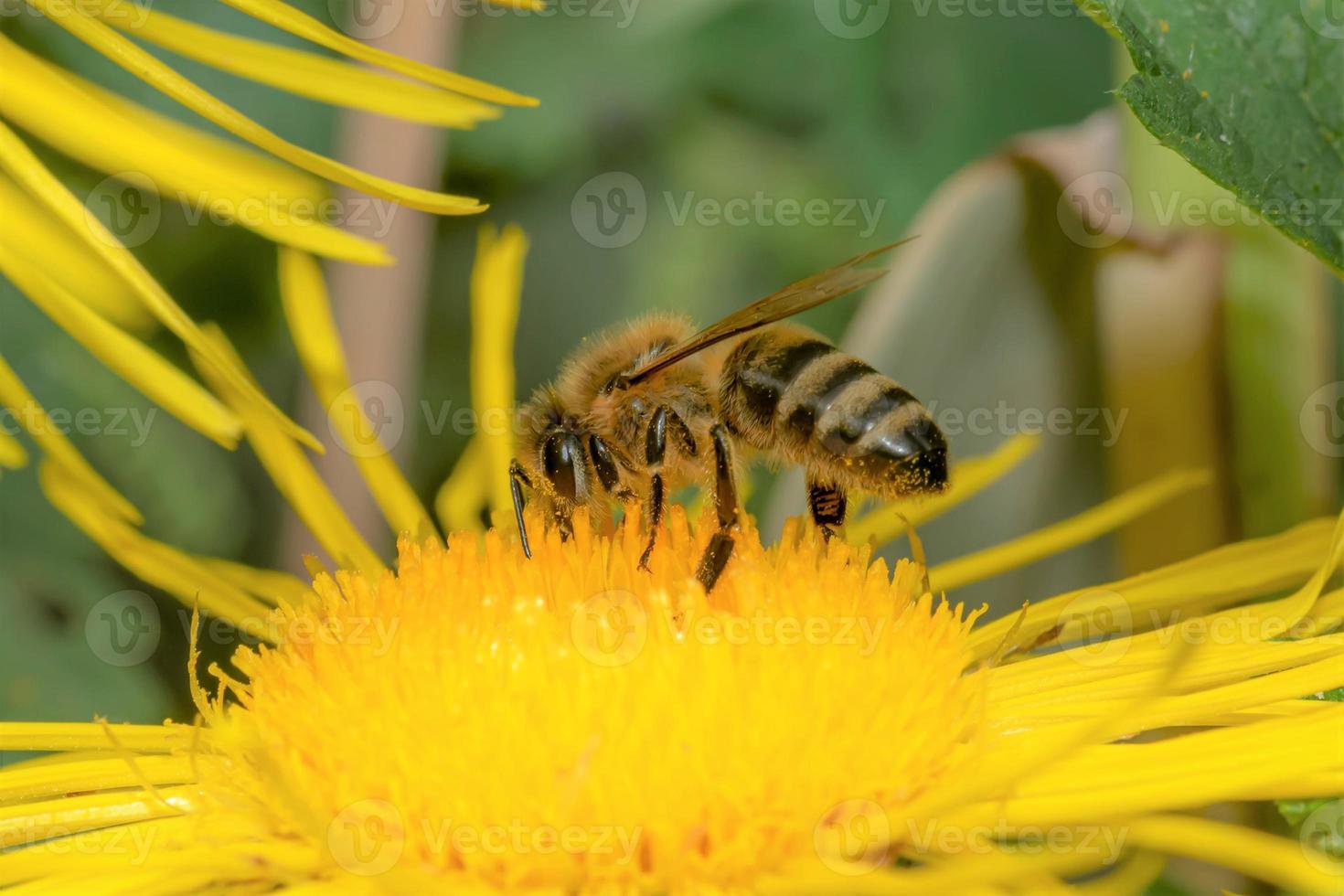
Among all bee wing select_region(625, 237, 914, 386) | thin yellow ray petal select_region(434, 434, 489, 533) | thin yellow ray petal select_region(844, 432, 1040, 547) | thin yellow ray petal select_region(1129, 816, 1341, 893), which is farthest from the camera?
thin yellow ray petal select_region(434, 434, 489, 533)

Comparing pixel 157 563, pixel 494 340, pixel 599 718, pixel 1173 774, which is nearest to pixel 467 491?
pixel 494 340

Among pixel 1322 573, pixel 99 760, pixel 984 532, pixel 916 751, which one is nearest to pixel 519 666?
pixel 916 751

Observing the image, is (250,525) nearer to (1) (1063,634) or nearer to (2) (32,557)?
(2) (32,557)

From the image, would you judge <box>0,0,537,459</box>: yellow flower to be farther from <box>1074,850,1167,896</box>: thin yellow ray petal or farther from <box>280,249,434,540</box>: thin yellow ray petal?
<box>1074,850,1167,896</box>: thin yellow ray petal

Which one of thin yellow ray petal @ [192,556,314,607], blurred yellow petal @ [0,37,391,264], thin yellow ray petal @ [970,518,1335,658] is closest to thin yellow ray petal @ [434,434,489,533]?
thin yellow ray petal @ [192,556,314,607]

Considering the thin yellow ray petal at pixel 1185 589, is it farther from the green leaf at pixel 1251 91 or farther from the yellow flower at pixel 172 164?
the yellow flower at pixel 172 164

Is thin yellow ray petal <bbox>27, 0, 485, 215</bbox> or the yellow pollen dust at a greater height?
thin yellow ray petal <bbox>27, 0, 485, 215</bbox>

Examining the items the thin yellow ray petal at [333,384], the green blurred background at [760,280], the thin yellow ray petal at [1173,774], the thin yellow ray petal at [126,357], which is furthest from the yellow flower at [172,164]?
the thin yellow ray petal at [1173,774]
